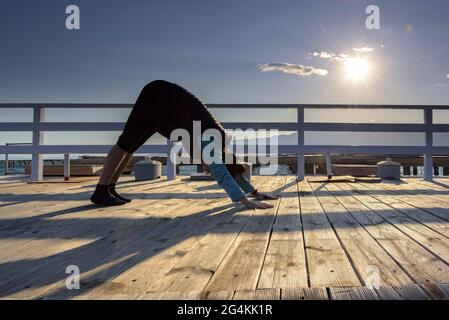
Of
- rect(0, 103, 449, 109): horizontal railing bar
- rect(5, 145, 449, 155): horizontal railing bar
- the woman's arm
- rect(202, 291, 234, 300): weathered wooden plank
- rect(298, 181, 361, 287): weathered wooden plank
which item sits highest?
rect(0, 103, 449, 109): horizontal railing bar

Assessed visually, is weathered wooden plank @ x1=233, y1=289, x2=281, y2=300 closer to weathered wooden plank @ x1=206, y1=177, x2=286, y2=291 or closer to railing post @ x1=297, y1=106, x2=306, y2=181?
weathered wooden plank @ x1=206, y1=177, x2=286, y2=291

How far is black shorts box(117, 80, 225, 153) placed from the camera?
9.54ft

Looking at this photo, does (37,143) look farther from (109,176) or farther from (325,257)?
(325,257)

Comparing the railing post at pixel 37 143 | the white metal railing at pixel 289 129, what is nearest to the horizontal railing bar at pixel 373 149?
the white metal railing at pixel 289 129

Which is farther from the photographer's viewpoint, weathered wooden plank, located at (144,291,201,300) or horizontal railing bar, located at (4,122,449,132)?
horizontal railing bar, located at (4,122,449,132)

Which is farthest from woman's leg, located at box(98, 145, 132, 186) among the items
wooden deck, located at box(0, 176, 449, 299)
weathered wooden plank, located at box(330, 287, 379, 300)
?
weathered wooden plank, located at box(330, 287, 379, 300)

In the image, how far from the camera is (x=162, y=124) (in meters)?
3.05

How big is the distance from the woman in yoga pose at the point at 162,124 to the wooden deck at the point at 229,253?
283mm

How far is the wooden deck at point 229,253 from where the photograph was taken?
41.3 inches
